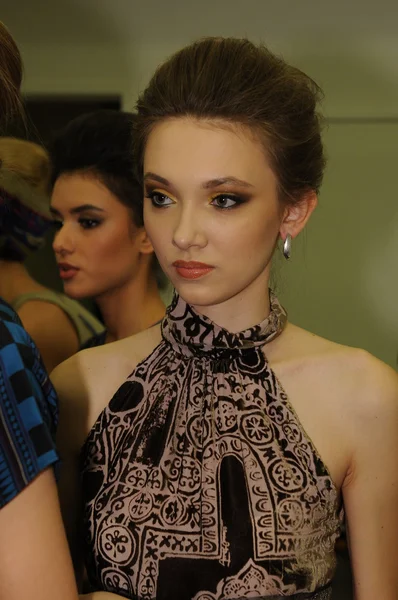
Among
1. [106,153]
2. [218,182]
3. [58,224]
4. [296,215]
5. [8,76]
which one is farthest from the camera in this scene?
[58,224]

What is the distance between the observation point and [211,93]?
1.15 meters

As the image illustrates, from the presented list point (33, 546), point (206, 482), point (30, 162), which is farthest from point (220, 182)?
point (30, 162)

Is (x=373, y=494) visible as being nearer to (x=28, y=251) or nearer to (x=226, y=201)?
(x=226, y=201)

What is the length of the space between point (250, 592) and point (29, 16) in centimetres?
212

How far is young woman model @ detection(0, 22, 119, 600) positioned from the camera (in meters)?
0.88

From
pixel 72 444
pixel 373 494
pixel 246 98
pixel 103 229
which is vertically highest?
pixel 246 98

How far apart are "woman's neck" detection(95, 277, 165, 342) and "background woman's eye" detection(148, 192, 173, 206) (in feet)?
1.58

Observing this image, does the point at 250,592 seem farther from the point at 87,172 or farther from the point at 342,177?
the point at 342,177

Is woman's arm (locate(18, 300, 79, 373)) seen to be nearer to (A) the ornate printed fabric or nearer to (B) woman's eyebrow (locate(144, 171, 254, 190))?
(A) the ornate printed fabric

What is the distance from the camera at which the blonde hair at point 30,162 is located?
1.68m

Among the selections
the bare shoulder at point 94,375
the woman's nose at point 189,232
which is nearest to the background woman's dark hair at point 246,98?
the woman's nose at point 189,232

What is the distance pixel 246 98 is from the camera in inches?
45.3

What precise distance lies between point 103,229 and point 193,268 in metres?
0.54

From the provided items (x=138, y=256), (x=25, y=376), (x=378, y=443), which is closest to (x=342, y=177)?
(x=138, y=256)
